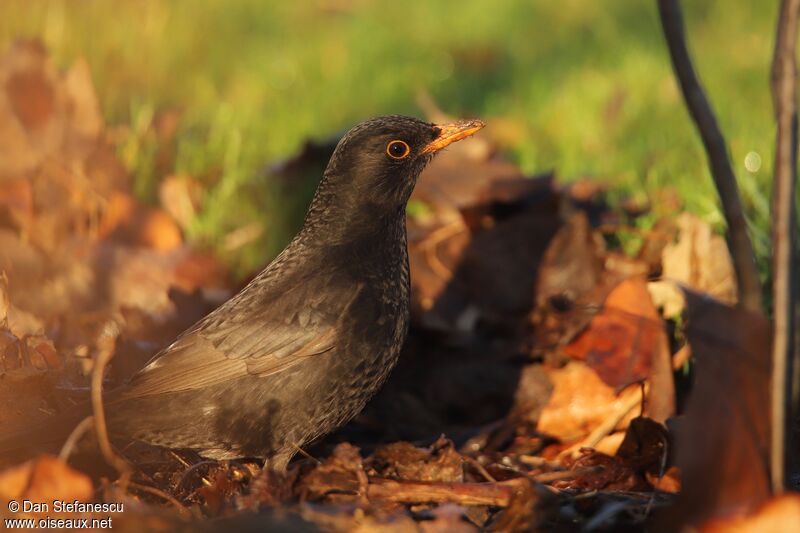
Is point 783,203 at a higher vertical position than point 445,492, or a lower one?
higher

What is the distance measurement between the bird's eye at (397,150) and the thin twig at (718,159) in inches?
55.9

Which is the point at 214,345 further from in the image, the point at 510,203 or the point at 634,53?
the point at 634,53

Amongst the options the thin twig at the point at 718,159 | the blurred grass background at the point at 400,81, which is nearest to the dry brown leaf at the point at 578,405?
the blurred grass background at the point at 400,81

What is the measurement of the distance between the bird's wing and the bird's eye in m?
0.63

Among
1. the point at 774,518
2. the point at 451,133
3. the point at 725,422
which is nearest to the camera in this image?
the point at 774,518

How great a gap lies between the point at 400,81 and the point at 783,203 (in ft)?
19.5

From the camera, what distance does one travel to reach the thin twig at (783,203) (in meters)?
2.53

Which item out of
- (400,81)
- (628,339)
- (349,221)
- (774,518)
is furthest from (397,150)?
(400,81)

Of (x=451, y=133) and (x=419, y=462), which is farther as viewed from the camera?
(x=451, y=133)

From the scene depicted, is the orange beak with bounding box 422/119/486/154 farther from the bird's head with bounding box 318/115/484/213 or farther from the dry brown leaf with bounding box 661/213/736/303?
the dry brown leaf with bounding box 661/213/736/303

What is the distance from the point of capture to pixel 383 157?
4.21 m

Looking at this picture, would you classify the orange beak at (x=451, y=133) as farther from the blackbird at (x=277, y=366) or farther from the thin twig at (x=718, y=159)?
the thin twig at (x=718, y=159)

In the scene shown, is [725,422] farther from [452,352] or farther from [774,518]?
[452,352]

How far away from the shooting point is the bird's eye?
13.8ft
